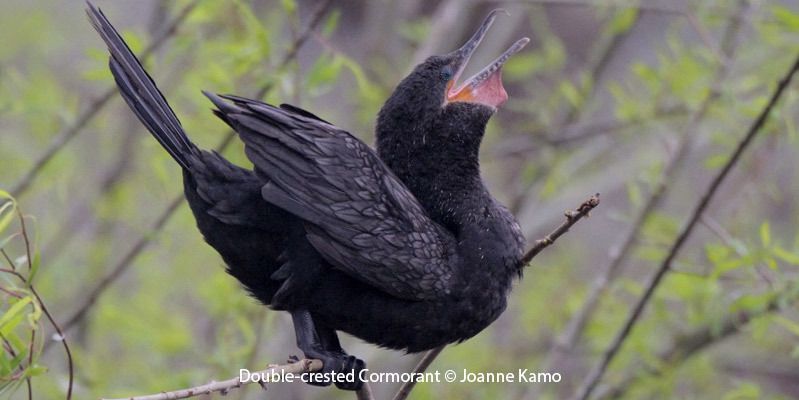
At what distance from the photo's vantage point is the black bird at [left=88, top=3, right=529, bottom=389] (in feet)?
10.3

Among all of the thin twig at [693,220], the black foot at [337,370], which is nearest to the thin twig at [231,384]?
the black foot at [337,370]

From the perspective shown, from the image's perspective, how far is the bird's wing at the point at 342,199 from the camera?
3133 millimetres

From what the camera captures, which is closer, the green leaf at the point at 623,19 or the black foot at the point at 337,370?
the black foot at the point at 337,370

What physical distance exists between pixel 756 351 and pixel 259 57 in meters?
4.14

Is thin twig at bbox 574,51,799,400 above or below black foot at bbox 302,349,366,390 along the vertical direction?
above

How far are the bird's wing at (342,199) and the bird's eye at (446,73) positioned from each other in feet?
1.45

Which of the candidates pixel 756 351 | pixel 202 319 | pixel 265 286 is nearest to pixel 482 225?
pixel 265 286

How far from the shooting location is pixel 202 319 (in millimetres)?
7641

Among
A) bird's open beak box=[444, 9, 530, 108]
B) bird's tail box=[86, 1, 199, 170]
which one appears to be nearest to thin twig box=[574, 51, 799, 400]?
bird's open beak box=[444, 9, 530, 108]

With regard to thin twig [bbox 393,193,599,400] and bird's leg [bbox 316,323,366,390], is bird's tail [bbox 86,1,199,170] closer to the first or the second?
bird's leg [bbox 316,323,366,390]

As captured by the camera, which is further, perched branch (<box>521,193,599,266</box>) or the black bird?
the black bird

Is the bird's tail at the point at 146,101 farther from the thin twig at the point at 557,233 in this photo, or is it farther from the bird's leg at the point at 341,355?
the thin twig at the point at 557,233

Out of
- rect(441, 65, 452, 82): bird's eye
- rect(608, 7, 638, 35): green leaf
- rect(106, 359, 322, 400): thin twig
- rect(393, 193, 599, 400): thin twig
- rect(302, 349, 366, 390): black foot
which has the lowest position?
rect(106, 359, 322, 400): thin twig

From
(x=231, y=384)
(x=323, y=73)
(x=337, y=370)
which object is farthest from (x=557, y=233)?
(x=323, y=73)
